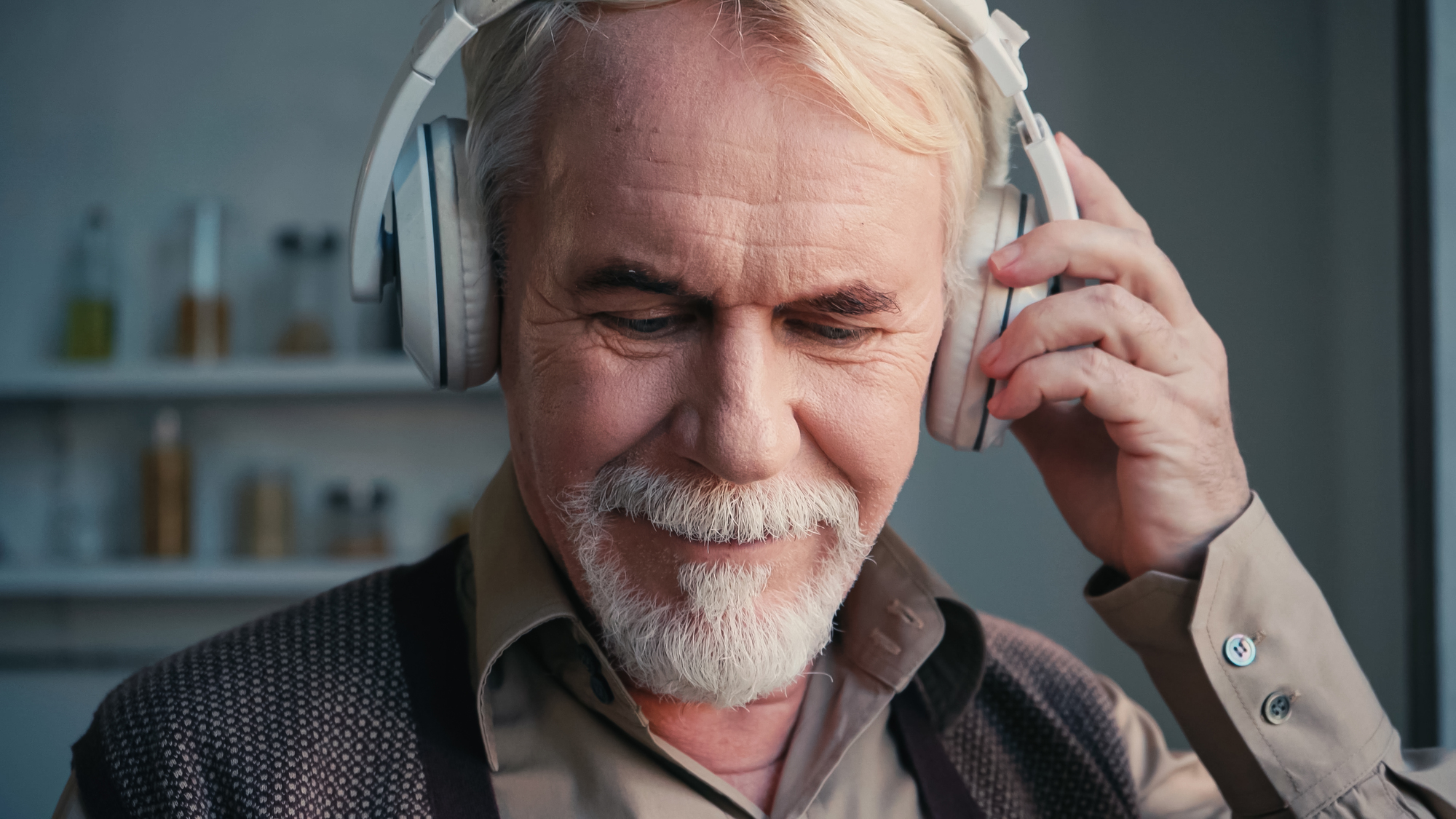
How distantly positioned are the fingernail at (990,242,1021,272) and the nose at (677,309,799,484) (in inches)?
10.7

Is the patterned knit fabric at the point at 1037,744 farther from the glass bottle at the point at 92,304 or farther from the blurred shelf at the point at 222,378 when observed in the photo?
the glass bottle at the point at 92,304

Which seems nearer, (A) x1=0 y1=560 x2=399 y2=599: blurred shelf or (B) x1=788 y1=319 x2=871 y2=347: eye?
(B) x1=788 y1=319 x2=871 y2=347: eye

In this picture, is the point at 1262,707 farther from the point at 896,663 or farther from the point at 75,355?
the point at 75,355

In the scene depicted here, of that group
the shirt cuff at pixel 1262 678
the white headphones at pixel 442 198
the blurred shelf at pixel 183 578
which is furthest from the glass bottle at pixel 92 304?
the shirt cuff at pixel 1262 678

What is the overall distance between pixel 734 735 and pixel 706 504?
0.30m

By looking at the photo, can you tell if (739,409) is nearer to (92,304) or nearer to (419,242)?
(419,242)

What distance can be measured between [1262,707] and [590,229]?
2.64 feet

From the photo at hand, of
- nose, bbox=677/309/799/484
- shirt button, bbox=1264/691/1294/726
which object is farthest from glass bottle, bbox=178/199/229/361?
shirt button, bbox=1264/691/1294/726

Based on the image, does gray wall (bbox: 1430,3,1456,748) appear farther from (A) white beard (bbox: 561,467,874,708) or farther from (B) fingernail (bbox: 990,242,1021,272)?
(A) white beard (bbox: 561,467,874,708)

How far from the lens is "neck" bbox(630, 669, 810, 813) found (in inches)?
38.6

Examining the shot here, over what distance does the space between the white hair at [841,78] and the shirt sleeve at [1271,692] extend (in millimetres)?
388

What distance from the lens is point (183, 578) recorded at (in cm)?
264

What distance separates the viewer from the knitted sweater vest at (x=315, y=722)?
842 mm

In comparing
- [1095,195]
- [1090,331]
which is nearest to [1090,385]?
[1090,331]
